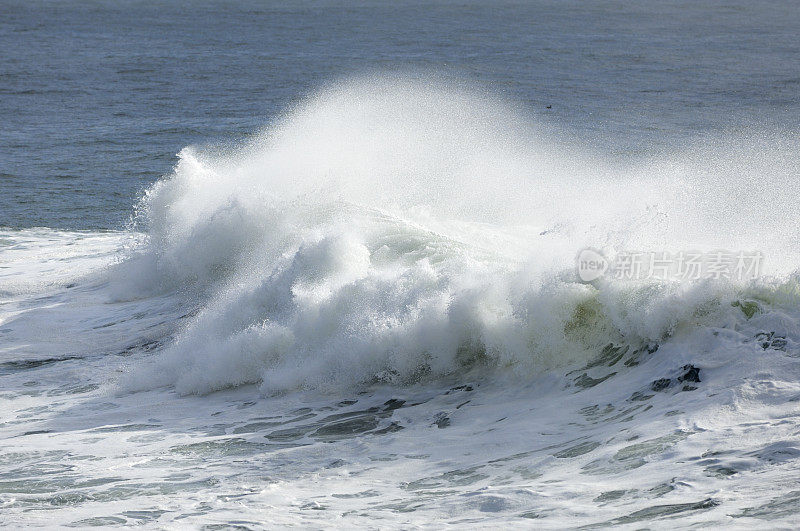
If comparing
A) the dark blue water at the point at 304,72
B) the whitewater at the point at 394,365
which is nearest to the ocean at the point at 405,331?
the whitewater at the point at 394,365

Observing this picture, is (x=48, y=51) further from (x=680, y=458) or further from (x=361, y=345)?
(x=680, y=458)

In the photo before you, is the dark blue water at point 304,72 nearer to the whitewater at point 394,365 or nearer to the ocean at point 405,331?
the ocean at point 405,331

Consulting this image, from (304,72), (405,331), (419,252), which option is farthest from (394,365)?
(304,72)

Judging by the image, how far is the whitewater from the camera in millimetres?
7570

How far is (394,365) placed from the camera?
425 inches

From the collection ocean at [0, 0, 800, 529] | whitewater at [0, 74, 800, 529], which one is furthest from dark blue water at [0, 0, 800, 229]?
whitewater at [0, 74, 800, 529]

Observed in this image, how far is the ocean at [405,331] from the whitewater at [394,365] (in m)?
0.03

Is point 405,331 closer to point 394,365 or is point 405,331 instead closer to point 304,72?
point 394,365

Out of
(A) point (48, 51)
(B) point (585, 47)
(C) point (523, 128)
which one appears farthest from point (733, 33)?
(A) point (48, 51)

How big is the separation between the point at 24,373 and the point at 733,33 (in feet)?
171

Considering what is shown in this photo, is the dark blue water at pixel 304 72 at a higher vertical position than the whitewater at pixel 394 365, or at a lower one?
higher

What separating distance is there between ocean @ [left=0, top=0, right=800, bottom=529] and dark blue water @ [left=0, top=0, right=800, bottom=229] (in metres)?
0.57

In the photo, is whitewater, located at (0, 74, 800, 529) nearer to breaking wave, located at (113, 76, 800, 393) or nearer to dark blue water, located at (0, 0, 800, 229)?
breaking wave, located at (113, 76, 800, 393)

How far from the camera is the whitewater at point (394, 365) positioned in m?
7.57
